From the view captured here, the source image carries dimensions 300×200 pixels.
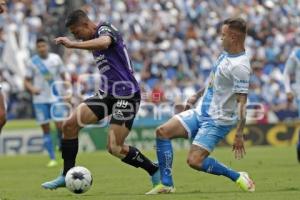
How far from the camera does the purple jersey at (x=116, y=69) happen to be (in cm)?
1217

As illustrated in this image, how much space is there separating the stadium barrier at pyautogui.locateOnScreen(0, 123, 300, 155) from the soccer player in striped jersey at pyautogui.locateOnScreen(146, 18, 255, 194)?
44.3 feet

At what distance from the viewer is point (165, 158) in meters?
11.9

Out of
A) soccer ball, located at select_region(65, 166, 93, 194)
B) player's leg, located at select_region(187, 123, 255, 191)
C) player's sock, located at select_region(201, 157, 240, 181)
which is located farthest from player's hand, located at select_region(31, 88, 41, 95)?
player's sock, located at select_region(201, 157, 240, 181)

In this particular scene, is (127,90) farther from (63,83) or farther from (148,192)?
(63,83)

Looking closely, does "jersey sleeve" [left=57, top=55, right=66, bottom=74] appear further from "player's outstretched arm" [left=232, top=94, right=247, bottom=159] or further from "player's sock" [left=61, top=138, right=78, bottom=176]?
"player's outstretched arm" [left=232, top=94, right=247, bottom=159]

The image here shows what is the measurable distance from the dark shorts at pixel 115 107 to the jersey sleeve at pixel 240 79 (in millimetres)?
1543

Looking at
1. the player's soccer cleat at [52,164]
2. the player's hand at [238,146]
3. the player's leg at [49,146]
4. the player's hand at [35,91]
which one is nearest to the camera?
the player's hand at [238,146]

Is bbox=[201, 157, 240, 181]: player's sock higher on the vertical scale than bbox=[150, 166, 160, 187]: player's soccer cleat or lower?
higher

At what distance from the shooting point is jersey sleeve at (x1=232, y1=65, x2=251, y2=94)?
11.5m

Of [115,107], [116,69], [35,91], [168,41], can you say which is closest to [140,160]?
[115,107]

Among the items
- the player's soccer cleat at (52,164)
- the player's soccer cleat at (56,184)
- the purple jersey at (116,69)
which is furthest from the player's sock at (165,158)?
the player's soccer cleat at (52,164)

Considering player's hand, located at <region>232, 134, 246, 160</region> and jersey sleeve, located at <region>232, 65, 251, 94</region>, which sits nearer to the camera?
player's hand, located at <region>232, 134, 246, 160</region>

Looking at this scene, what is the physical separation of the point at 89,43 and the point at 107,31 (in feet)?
2.13

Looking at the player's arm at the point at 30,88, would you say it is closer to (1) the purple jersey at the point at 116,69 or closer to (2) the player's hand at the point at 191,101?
(1) the purple jersey at the point at 116,69
